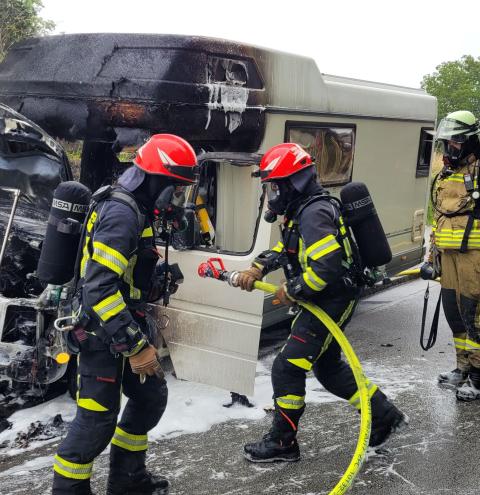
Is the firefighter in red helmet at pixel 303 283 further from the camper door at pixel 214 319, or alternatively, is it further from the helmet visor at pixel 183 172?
the helmet visor at pixel 183 172

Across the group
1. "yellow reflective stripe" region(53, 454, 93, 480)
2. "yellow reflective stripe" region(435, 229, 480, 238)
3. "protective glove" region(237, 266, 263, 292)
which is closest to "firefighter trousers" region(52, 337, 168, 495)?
"yellow reflective stripe" region(53, 454, 93, 480)

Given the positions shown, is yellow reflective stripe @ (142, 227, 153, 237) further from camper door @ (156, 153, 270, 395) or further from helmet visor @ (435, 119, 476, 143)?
helmet visor @ (435, 119, 476, 143)

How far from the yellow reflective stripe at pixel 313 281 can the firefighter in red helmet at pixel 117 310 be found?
0.85 m

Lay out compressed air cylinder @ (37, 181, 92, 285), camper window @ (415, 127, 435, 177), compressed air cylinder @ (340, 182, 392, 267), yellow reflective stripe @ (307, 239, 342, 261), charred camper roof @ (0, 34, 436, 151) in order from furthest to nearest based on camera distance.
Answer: camper window @ (415, 127, 435, 177), charred camper roof @ (0, 34, 436, 151), compressed air cylinder @ (340, 182, 392, 267), yellow reflective stripe @ (307, 239, 342, 261), compressed air cylinder @ (37, 181, 92, 285)

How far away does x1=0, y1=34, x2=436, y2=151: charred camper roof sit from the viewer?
5090 mm

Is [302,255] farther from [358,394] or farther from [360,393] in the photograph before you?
[358,394]

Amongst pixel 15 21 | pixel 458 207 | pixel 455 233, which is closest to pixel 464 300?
pixel 455 233

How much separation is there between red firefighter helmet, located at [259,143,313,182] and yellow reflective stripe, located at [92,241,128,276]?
117 centimetres

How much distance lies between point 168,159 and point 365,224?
1.37 metres

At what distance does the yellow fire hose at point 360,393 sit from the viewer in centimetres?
352

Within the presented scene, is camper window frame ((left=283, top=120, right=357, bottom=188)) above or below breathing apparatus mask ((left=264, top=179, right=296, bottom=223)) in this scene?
above

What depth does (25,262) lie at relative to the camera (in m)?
5.13

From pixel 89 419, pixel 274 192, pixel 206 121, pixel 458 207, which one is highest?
pixel 206 121

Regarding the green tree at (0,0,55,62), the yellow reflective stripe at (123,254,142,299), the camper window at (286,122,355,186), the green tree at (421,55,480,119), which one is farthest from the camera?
the green tree at (421,55,480,119)
